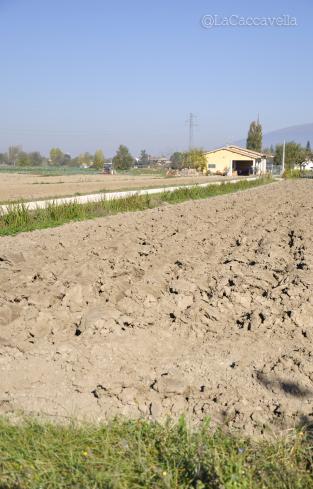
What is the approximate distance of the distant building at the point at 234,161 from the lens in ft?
218

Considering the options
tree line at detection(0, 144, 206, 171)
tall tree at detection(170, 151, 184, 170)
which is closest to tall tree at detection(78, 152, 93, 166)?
tree line at detection(0, 144, 206, 171)

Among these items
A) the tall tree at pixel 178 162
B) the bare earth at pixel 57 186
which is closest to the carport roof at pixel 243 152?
the tall tree at pixel 178 162

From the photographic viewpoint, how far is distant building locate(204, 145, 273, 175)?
66312mm

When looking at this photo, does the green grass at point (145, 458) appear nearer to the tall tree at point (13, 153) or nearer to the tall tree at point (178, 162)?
the tall tree at point (178, 162)

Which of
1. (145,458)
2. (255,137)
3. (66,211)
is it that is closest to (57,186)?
(66,211)

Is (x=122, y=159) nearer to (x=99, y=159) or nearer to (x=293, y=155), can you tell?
(x=99, y=159)

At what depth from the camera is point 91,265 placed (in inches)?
273

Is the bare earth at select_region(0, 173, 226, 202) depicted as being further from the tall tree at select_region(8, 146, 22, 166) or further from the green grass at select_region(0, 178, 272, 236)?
the tall tree at select_region(8, 146, 22, 166)

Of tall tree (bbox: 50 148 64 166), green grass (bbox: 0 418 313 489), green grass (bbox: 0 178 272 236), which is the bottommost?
green grass (bbox: 0 418 313 489)

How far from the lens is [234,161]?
68.3 meters

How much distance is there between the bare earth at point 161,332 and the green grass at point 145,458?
331mm

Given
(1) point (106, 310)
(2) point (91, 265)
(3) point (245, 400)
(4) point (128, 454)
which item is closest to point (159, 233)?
(2) point (91, 265)

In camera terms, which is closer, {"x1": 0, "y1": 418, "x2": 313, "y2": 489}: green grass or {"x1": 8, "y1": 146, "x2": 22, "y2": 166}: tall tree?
{"x1": 0, "y1": 418, "x2": 313, "y2": 489}: green grass

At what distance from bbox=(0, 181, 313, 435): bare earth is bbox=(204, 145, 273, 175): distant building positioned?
2342 inches
